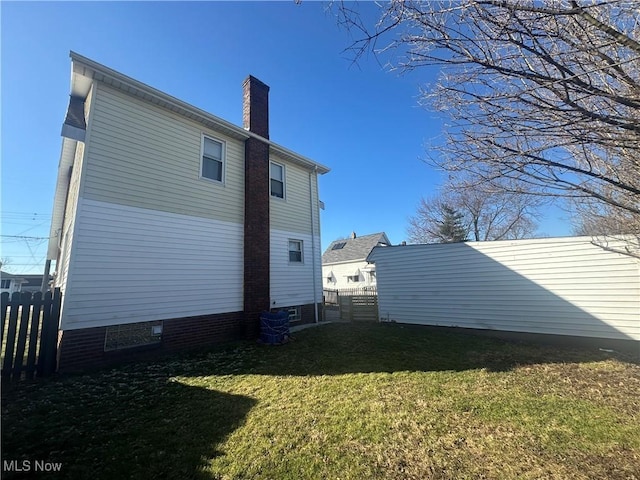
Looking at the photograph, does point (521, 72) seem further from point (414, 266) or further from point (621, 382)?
point (414, 266)

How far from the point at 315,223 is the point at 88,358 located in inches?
331

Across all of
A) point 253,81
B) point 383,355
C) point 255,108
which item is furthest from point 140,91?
point 383,355

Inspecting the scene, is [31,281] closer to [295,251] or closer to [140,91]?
[295,251]

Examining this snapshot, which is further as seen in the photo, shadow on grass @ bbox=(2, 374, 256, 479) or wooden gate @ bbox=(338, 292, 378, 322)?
wooden gate @ bbox=(338, 292, 378, 322)

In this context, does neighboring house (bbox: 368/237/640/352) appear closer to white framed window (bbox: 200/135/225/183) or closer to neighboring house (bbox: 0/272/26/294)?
white framed window (bbox: 200/135/225/183)

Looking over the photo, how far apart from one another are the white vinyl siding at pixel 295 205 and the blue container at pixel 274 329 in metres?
3.52

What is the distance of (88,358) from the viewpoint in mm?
5773

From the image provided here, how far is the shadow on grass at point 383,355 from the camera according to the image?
5834mm

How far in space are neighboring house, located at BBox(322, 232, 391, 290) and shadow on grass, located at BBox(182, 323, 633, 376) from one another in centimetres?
1887

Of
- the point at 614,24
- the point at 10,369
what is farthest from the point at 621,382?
the point at 10,369

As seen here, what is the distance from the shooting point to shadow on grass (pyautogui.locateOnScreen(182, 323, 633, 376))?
A: 230 inches

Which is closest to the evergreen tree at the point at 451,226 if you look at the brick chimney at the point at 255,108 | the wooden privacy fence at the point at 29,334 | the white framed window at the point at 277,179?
the white framed window at the point at 277,179

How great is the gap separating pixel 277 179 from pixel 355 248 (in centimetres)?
2071

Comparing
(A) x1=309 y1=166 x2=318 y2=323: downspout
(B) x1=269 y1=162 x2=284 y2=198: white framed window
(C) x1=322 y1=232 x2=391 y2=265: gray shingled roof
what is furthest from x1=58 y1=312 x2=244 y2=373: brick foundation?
(C) x1=322 y1=232 x2=391 y2=265: gray shingled roof
